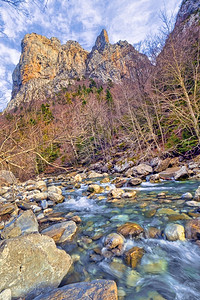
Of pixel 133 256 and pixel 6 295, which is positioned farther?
pixel 133 256

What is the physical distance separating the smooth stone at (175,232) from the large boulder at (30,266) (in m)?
2.10

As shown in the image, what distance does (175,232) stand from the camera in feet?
9.83

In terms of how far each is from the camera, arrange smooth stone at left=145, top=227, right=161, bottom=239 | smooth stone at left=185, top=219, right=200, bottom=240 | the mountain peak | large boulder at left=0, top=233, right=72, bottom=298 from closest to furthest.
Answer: large boulder at left=0, top=233, right=72, bottom=298
smooth stone at left=185, top=219, right=200, bottom=240
smooth stone at left=145, top=227, right=161, bottom=239
the mountain peak

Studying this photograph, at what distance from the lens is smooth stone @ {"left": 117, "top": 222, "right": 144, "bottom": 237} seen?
10.8 feet

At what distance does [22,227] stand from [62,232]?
3.81 feet

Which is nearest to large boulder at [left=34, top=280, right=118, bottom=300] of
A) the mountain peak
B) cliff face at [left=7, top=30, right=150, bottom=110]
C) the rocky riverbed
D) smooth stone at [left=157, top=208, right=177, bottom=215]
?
the rocky riverbed

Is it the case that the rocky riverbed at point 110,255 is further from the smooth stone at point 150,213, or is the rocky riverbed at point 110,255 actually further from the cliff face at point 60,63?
the cliff face at point 60,63

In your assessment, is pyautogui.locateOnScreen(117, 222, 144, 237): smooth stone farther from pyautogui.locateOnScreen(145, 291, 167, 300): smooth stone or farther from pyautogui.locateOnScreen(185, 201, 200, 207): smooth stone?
pyautogui.locateOnScreen(185, 201, 200, 207): smooth stone

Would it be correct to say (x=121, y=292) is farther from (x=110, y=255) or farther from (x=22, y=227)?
(x=22, y=227)

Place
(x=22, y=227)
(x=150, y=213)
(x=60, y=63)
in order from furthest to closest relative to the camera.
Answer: (x=60, y=63)
(x=150, y=213)
(x=22, y=227)

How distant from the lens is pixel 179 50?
311 inches

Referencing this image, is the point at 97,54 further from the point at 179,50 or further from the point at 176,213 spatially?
the point at 176,213

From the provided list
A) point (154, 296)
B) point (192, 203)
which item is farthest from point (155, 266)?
point (192, 203)

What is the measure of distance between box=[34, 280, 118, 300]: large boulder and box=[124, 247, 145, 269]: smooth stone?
80cm
